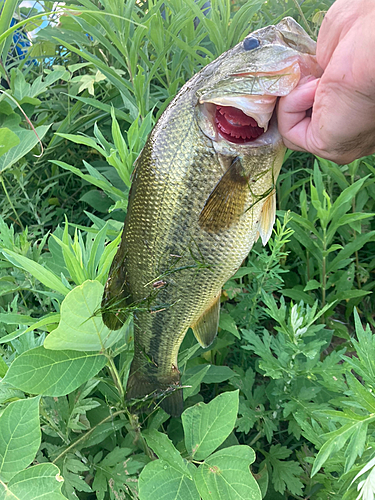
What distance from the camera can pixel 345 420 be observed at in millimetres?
850

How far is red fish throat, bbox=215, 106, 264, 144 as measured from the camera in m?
0.99

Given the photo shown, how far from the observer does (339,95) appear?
0.92m

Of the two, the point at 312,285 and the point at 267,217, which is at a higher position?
the point at 267,217

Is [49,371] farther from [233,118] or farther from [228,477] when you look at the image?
[233,118]

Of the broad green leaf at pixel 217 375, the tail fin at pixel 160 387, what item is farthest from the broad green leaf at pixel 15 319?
the broad green leaf at pixel 217 375

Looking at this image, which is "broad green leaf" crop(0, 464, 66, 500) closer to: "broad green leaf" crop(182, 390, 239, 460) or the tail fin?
"broad green leaf" crop(182, 390, 239, 460)

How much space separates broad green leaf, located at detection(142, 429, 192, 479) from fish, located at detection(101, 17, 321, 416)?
12.7 inches

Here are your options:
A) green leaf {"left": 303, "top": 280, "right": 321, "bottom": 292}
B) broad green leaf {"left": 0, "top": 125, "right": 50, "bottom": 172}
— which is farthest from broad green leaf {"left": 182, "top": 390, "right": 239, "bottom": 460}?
broad green leaf {"left": 0, "top": 125, "right": 50, "bottom": 172}

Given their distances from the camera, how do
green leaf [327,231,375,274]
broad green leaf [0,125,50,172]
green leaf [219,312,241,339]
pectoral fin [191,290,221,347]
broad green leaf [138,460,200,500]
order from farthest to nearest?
green leaf [327,231,375,274] → broad green leaf [0,125,50,172] → green leaf [219,312,241,339] → pectoral fin [191,290,221,347] → broad green leaf [138,460,200,500]

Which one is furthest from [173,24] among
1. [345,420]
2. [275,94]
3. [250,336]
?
[345,420]

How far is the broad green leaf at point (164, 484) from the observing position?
811mm

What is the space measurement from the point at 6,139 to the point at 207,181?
0.87 metres

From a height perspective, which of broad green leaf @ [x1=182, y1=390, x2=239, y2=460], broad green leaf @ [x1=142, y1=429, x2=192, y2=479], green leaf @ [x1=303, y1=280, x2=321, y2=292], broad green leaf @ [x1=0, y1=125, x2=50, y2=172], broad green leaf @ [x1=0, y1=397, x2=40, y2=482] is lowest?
green leaf @ [x1=303, y1=280, x2=321, y2=292]

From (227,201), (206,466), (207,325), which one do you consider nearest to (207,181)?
(227,201)
